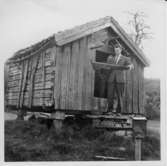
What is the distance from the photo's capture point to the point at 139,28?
3746mm

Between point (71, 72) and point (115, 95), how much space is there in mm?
489

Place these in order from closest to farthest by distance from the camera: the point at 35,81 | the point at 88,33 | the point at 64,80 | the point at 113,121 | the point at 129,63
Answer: the point at 35,81 < the point at 64,80 < the point at 88,33 < the point at 113,121 < the point at 129,63

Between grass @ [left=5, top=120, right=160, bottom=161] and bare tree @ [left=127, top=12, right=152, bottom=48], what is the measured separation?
0.96 m

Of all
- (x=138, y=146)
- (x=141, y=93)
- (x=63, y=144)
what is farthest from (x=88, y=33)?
(x=138, y=146)

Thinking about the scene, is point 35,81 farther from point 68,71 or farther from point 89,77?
point 89,77

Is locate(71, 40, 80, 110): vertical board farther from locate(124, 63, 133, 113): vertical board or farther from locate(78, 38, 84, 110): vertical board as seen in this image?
locate(124, 63, 133, 113): vertical board

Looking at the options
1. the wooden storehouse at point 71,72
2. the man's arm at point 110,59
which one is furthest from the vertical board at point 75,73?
the man's arm at point 110,59

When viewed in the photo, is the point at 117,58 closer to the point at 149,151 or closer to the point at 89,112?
the point at 89,112

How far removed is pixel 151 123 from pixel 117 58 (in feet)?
2.32

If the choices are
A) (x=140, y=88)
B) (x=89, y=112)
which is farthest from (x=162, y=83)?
(x=89, y=112)

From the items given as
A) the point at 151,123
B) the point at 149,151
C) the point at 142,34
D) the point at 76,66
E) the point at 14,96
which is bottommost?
the point at 149,151

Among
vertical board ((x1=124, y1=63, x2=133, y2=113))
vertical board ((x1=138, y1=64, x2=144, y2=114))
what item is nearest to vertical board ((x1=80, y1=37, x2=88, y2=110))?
vertical board ((x1=124, y1=63, x2=133, y2=113))

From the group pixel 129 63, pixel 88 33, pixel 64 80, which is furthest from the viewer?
pixel 129 63

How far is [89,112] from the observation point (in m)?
3.51
